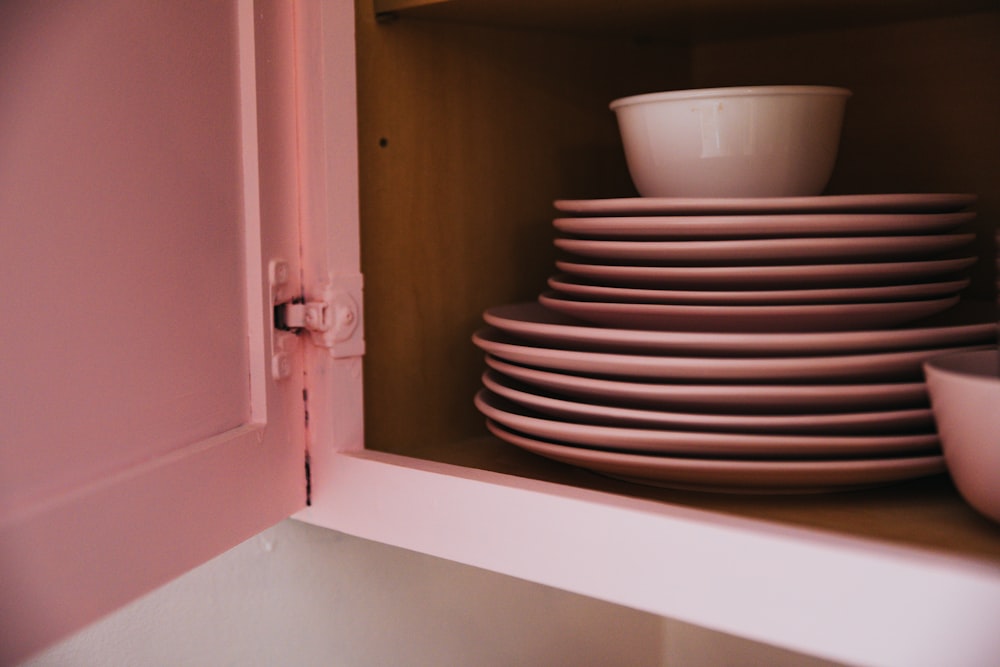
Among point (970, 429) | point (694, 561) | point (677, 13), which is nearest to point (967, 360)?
point (970, 429)

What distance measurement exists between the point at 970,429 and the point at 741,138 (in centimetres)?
26

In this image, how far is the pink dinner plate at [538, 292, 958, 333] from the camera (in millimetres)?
523

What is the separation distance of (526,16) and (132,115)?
0.34 meters

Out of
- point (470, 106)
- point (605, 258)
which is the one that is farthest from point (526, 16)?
point (605, 258)

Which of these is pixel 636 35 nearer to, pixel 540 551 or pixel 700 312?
pixel 700 312

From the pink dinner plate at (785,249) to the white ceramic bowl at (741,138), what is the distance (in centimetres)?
7

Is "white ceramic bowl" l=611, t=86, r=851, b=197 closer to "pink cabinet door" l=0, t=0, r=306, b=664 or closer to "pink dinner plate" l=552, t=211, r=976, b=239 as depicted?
"pink dinner plate" l=552, t=211, r=976, b=239

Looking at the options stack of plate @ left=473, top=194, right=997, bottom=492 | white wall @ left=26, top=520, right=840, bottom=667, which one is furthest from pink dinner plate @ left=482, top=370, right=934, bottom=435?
white wall @ left=26, top=520, right=840, bottom=667

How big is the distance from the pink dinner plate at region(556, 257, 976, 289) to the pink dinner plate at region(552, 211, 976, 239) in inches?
0.8

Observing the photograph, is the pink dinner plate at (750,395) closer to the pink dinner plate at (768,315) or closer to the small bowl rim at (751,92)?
the pink dinner plate at (768,315)

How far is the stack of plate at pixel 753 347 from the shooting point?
483 millimetres

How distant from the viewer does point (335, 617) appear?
2.55ft

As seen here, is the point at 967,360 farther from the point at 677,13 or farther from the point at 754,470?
the point at 677,13

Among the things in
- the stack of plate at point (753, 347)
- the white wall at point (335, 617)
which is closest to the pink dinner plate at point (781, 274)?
the stack of plate at point (753, 347)
